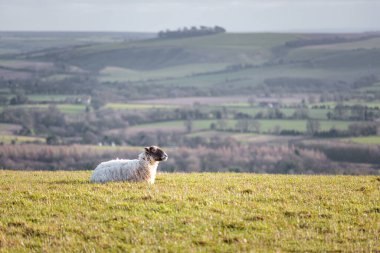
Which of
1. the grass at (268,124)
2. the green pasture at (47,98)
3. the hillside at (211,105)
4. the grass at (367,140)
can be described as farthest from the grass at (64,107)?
the grass at (367,140)

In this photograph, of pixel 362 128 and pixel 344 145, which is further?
pixel 362 128

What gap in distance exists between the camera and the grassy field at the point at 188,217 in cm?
1135

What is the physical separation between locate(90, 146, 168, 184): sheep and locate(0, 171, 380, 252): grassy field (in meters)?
0.89

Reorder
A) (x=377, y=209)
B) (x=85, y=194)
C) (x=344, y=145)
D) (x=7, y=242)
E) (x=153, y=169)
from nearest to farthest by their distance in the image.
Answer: (x=7, y=242) < (x=377, y=209) < (x=85, y=194) < (x=153, y=169) < (x=344, y=145)

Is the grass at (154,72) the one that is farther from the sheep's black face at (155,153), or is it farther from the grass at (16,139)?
the sheep's black face at (155,153)

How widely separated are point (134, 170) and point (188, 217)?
508 centimetres

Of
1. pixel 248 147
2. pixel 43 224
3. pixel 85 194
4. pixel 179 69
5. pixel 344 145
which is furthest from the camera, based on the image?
pixel 179 69

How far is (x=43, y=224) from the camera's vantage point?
12.4m

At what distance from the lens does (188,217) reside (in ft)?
42.1

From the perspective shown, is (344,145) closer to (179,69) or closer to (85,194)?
(85,194)

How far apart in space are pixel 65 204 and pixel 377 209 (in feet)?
21.6

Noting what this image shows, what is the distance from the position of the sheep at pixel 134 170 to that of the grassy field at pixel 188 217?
35.2 inches

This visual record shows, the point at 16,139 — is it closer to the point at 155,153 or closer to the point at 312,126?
the point at 312,126

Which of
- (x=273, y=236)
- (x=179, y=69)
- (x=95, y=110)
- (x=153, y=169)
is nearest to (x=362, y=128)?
(x=95, y=110)
